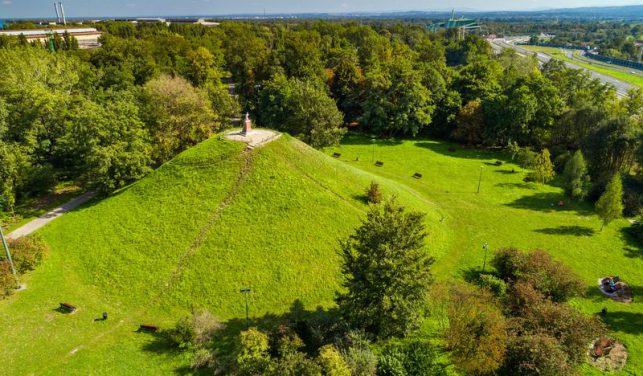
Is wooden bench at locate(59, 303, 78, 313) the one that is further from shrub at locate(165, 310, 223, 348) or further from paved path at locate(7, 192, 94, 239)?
paved path at locate(7, 192, 94, 239)

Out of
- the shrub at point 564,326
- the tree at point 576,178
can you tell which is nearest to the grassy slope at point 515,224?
the tree at point 576,178

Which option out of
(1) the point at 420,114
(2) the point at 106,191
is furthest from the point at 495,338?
(1) the point at 420,114

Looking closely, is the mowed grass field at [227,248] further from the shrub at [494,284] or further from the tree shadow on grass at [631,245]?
A: the shrub at [494,284]

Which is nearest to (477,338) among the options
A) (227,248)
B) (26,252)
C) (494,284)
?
(494,284)

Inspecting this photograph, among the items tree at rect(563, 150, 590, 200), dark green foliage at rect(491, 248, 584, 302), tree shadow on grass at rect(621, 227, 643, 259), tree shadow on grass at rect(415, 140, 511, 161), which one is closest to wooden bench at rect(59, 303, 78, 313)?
dark green foliage at rect(491, 248, 584, 302)

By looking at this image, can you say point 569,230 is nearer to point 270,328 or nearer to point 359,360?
point 359,360

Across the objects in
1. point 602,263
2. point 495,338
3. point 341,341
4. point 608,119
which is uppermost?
point 608,119

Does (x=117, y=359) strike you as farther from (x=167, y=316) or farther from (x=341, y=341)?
(x=341, y=341)
